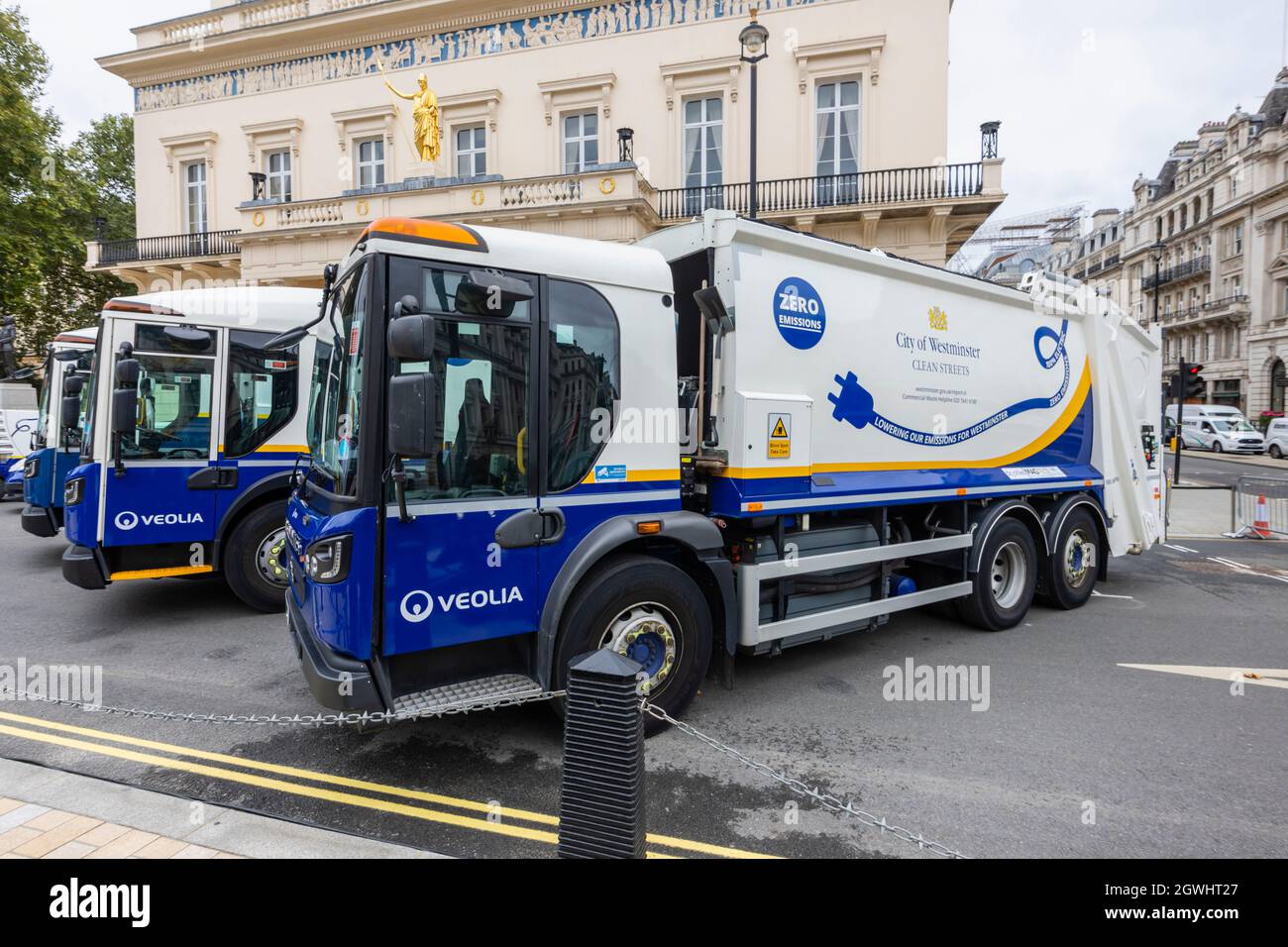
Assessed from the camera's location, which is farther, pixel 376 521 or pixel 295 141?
pixel 295 141

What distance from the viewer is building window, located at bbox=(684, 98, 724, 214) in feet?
67.3

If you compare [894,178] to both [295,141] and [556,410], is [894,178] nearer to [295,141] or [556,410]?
[556,410]

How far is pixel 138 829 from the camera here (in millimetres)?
3215

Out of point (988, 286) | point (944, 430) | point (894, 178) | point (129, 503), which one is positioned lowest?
point (129, 503)

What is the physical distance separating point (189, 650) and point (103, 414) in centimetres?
243

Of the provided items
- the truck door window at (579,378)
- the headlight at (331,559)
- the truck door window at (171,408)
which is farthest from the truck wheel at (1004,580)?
the truck door window at (171,408)

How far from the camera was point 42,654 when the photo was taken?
5.89 meters

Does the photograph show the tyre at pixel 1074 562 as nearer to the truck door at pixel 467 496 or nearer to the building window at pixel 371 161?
the truck door at pixel 467 496

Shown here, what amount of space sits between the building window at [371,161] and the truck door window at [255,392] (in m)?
18.6

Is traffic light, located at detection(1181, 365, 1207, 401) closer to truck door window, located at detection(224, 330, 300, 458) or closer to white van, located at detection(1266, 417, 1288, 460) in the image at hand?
truck door window, located at detection(224, 330, 300, 458)

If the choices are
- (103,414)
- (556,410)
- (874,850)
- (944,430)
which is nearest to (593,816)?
(874,850)

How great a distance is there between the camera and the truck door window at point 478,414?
3.45m

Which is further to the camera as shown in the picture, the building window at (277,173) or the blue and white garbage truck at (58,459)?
the building window at (277,173)

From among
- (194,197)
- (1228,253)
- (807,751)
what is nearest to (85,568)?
(807,751)
